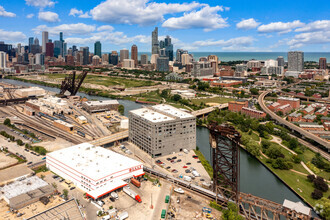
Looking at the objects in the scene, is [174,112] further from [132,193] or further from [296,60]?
[296,60]

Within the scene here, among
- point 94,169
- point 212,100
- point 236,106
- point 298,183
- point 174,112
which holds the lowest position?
point 298,183

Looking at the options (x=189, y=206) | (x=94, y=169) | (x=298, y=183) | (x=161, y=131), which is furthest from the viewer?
(x=161, y=131)

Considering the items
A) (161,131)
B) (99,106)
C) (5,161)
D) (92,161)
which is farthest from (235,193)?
(99,106)

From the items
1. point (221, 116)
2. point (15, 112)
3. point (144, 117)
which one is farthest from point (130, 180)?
point (15, 112)

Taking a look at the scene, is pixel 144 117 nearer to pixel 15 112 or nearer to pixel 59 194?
pixel 59 194

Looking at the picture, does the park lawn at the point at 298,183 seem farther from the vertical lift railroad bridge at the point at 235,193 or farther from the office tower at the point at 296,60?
the office tower at the point at 296,60

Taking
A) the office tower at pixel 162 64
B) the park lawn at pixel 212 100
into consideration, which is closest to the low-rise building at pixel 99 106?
the park lawn at pixel 212 100

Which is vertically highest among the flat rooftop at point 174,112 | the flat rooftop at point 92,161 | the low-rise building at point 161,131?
the flat rooftop at point 174,112
